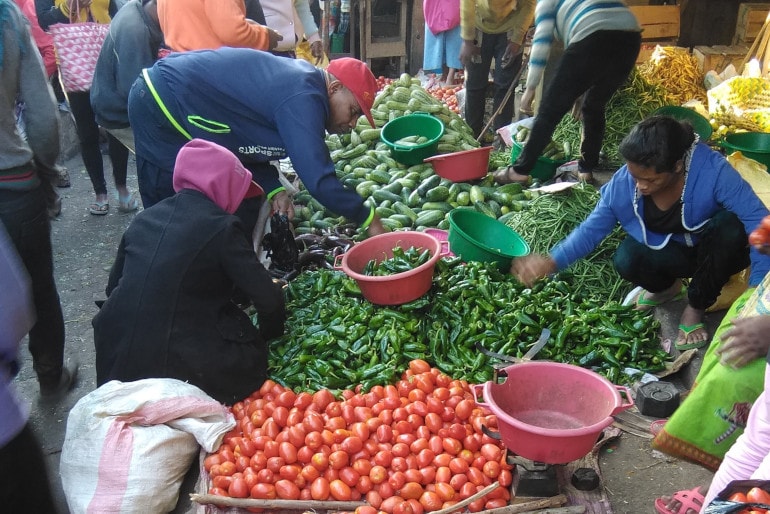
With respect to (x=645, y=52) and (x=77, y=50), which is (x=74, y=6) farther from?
(x=645, y=52)

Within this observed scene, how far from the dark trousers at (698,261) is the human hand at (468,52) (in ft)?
10.9

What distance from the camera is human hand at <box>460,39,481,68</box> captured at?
6.19m

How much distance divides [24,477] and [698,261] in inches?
119

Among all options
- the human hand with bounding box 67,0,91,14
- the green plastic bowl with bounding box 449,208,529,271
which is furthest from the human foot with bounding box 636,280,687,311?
the human hand with bounding box 67,0,91,14

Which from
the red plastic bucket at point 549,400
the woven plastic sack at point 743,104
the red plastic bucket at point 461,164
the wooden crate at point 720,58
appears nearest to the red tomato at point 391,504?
the red plastic bucket at point 549,400

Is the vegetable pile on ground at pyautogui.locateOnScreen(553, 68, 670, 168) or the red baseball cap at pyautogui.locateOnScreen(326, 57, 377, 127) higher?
the red baseball cap at pyautogui.locateOnScreen(326, 57, 377, 127)

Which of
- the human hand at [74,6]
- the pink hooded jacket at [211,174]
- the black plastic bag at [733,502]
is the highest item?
the human hand at [74,6]

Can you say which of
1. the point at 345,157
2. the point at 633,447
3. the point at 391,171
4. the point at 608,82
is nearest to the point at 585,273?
the point at 633,447

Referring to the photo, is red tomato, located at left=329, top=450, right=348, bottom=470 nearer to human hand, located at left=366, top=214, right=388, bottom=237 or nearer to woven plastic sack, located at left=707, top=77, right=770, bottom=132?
human hand, located at left=366, top=214, right=388, bottom=237

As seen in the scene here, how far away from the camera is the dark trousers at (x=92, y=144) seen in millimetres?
5246

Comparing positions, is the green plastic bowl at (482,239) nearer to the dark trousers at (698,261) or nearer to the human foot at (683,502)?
the dark trousers at (698,261)

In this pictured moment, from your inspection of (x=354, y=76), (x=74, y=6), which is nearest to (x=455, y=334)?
(x=354, y=76)

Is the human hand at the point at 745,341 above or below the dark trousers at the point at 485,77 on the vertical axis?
above

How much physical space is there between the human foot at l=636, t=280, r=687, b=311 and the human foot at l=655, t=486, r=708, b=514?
1.39 m
